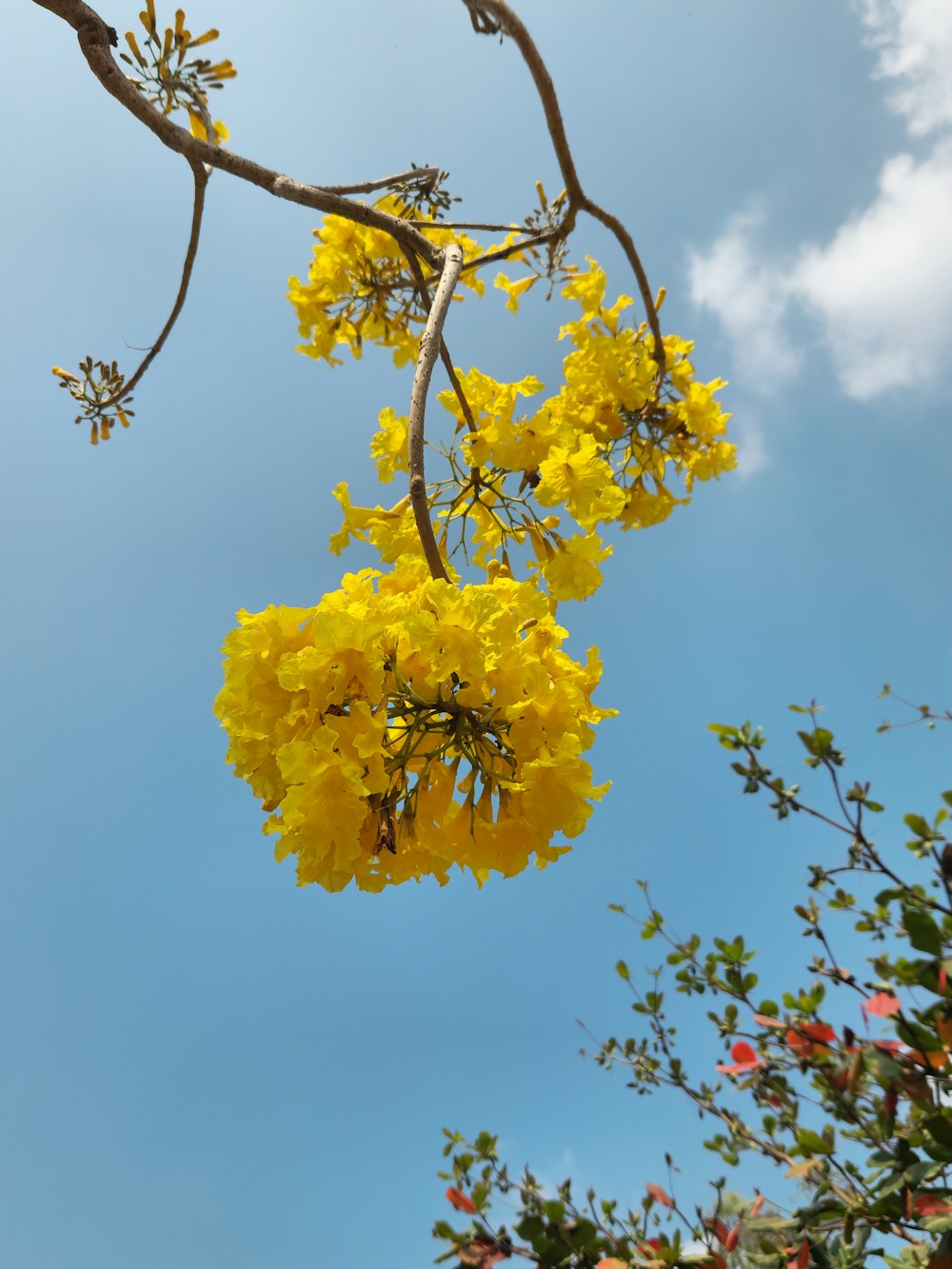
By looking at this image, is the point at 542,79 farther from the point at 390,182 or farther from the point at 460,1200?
the point at 460,1200

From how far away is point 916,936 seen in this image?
134 centimetres

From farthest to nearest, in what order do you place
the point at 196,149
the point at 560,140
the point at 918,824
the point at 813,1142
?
the point at 560,140
the point at 196,149
the point at 918,824
the point at 813,1142

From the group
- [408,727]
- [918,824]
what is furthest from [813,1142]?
[408,727]

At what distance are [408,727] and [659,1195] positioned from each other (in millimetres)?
1749

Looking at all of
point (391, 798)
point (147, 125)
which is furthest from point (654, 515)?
point (391, 798)

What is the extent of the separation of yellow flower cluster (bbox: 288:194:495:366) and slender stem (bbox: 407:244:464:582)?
6.69 ft

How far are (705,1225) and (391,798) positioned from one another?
55.0 inches

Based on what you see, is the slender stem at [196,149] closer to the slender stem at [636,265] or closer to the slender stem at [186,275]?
the slender stem at [186,275]

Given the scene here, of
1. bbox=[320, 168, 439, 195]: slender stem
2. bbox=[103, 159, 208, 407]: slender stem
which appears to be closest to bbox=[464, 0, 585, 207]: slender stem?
bbox=[320, 168, 439, 195]: slender stem

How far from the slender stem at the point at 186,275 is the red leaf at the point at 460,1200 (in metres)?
2.95

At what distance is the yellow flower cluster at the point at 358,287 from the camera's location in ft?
12.6

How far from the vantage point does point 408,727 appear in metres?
1.42

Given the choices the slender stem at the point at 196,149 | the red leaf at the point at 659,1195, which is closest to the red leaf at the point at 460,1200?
the red leaf at the point at 659,1195

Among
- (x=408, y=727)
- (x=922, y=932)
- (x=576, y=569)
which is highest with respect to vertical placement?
(x=576, y=569)
